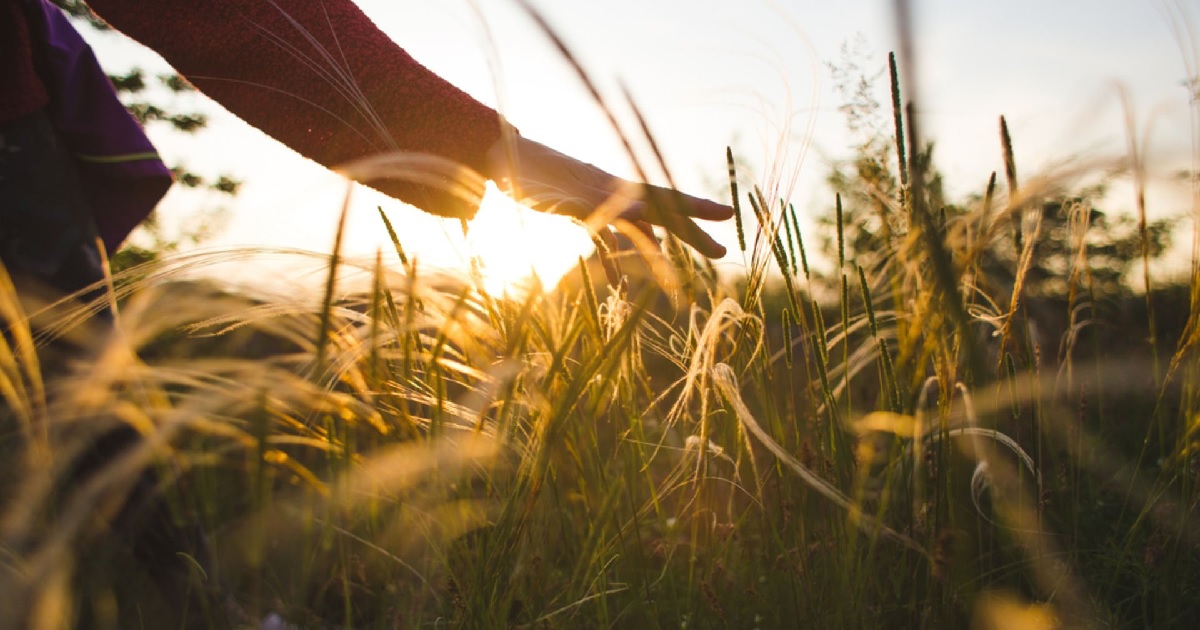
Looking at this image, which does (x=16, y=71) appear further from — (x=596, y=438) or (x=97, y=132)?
(x=596, y=438)

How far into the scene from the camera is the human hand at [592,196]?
31.8 inches

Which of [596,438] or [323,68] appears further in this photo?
[323,68]

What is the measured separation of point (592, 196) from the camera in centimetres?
111

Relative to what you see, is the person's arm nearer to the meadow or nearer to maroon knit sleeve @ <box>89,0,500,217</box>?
maroon knit sleeve @ <box>89,0,500,217</box>

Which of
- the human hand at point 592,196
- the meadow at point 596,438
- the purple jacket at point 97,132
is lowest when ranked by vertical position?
the meadow at point 596,438

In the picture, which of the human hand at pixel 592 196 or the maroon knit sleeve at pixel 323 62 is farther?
the maroon knit sleeve at pixel 323 62

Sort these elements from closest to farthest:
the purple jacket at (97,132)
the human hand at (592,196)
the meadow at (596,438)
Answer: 1. the meadow at (596,438)
2. the human hand at (592,196)
3. the purple jacket at (97,132)

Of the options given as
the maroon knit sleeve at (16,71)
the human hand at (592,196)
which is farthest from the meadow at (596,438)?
the maroon knit sleeve at (16,71)

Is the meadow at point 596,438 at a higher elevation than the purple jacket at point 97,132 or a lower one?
lower

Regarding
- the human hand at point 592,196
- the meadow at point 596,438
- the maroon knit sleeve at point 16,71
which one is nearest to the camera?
the meadow at point 596,438

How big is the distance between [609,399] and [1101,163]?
24.5 inches

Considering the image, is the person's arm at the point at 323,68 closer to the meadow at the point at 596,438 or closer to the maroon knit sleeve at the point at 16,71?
the maroon knit sleeve at the point at 16,71

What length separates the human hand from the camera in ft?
2.65

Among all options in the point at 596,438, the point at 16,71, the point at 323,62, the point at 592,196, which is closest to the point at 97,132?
the point at 16,71
